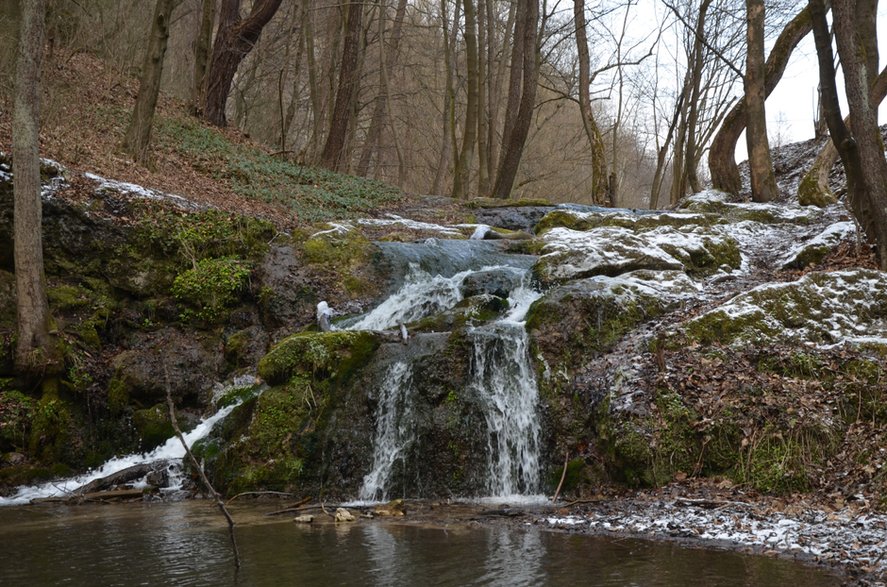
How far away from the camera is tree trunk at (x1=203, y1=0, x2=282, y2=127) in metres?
19.5

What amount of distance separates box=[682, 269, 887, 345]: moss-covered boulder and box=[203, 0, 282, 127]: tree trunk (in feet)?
51.4

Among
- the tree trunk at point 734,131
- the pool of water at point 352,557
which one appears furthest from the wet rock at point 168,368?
the tree trunk at point 734,131

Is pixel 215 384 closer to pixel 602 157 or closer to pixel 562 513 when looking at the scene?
pixel 562 513

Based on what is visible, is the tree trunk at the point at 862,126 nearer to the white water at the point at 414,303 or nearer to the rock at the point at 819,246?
the rock at the point at 819,246

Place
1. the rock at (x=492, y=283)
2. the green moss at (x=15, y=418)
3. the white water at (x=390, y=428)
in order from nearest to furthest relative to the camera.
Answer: the white water at (x=390, y=428) < the green moss at (x=15, y=418) < the rock at (x=492, y=283)

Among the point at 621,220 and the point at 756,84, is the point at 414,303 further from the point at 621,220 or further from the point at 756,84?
the point at 756,84

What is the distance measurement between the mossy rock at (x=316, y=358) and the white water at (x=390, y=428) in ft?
1.60

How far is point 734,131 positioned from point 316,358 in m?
12.3

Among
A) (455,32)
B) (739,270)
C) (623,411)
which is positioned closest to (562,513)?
(623,411)

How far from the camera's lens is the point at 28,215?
8.79 metres

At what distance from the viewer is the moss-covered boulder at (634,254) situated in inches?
431

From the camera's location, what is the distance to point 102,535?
583cm

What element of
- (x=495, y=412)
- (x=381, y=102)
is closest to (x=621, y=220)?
(x=495, y=412)

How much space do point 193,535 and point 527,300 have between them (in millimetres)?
6349
